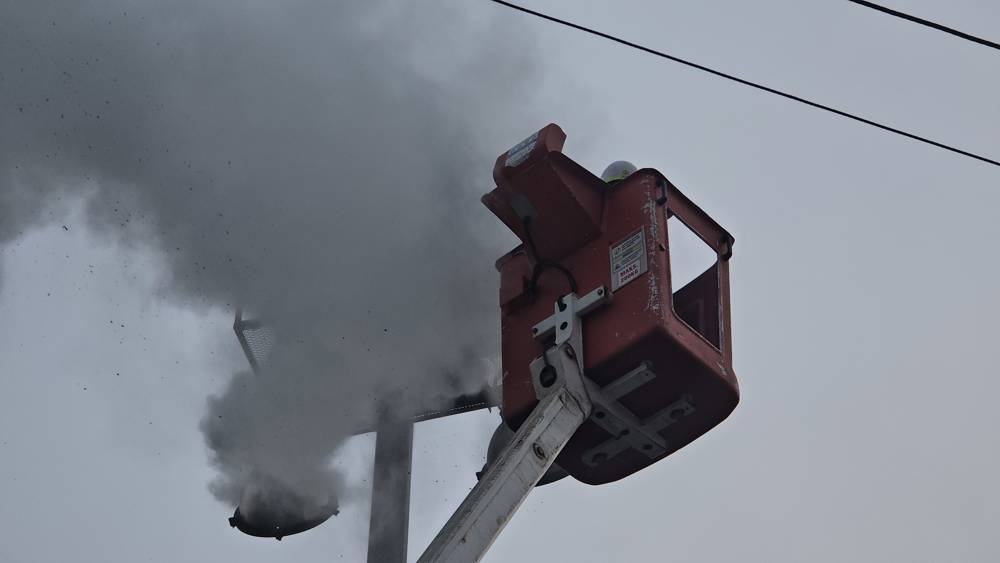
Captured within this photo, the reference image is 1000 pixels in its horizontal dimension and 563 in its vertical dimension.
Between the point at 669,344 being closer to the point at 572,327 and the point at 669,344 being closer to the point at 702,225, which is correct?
the point at 572,327

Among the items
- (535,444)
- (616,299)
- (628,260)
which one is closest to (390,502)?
(535,444)

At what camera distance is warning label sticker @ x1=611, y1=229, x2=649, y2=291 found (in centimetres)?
657

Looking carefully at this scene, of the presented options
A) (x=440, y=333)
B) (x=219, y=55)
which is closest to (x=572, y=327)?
(x=440, y=333)

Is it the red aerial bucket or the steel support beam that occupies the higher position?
the red aerial bucket

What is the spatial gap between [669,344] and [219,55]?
13.7ft

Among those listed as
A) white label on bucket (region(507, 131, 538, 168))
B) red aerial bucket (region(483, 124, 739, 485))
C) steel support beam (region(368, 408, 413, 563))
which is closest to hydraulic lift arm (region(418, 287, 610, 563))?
red aerial bucket (region(483, 124, 739, 485))

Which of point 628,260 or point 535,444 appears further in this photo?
point 628,260

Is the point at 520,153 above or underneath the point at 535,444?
above

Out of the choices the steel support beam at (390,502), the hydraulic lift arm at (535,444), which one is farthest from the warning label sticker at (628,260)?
the steel support beam at (390,502)

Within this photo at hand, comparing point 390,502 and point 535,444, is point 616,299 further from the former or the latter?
point 390,502

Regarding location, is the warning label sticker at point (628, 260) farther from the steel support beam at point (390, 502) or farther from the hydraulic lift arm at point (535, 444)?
the steel support beam at point (390, 502)

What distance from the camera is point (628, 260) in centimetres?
667

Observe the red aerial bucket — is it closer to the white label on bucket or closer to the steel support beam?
the white label on bucket

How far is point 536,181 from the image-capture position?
7.00 metres
